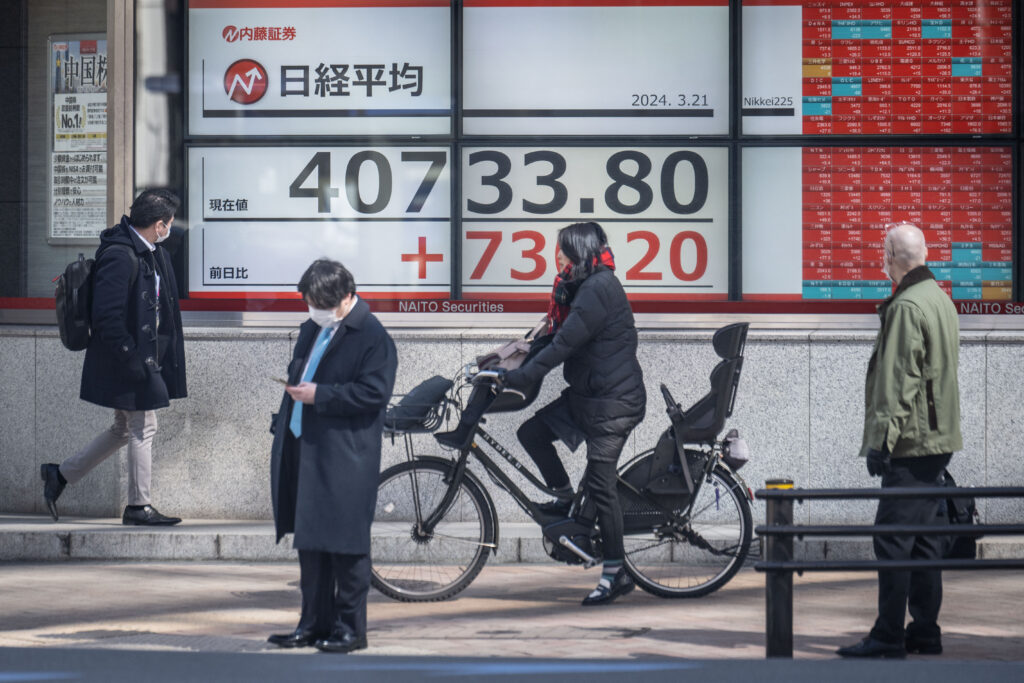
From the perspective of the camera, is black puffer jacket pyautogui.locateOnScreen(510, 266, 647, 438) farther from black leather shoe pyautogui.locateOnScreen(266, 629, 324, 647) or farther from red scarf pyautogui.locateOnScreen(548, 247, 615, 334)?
black leather shoe pyautogui.locateOnScreen(266, 629, 324, 647)

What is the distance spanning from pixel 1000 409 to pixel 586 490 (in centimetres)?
352

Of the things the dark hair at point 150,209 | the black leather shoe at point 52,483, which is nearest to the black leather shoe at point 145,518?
the black leather shoe at point 52,483

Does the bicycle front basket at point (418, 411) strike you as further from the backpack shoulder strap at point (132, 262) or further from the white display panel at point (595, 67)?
the white display panel at point (595, 67)

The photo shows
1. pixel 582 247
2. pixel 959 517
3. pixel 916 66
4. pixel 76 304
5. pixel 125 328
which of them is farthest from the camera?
pixel 916 66

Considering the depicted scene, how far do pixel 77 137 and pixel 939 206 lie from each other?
19.6 feet

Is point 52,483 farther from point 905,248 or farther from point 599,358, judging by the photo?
point 905,248

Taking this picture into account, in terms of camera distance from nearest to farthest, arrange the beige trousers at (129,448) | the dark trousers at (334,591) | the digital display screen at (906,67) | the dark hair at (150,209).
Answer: the dark trousers at (334,591), the dark hair at (150,209), the beige trousers at (129,448), the digital display screen at (906,67)

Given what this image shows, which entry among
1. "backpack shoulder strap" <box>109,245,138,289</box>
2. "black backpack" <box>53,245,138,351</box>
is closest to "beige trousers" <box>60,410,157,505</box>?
"black backpack" <box>53,245,138,351</box>

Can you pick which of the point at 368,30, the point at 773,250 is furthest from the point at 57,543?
the point at 773,250

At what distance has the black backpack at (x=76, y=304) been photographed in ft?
27.2

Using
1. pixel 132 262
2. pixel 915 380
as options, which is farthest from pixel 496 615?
pixel 132 262

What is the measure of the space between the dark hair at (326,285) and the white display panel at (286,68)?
409 centimetres

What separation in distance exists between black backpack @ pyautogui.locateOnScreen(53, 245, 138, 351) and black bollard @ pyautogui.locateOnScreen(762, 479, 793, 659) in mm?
4769

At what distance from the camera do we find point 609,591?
685cm
